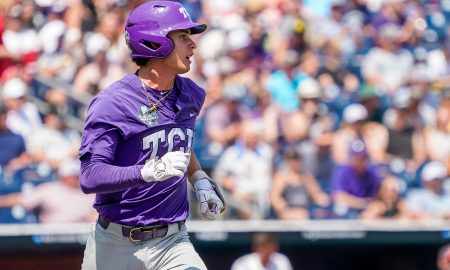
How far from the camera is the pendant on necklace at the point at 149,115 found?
14.9 feet

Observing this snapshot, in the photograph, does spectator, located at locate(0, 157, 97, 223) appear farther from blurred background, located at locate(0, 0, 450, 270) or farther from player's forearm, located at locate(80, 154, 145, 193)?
player's forearm, located at locate(80, 154, 145, 193)

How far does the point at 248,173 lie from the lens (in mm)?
9016

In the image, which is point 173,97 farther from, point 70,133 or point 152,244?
point 70,133

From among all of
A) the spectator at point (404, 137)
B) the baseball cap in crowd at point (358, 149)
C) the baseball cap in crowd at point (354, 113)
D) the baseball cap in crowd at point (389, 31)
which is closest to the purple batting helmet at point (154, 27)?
the baseball cap in crowd at point (358, 149)

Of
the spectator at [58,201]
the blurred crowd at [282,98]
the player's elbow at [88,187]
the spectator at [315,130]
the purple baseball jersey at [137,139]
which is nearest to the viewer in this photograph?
the player's elbow at [88,187]

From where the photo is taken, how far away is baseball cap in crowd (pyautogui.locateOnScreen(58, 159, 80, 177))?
8.60 m

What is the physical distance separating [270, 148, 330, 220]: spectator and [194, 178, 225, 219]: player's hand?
3.93m

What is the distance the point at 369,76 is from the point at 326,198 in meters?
2.55

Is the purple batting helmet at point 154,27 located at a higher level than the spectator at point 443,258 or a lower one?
higher

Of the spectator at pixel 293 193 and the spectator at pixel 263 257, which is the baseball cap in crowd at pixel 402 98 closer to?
the spectator at pixel 293 193

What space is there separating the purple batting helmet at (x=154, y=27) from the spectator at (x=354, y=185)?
4.53 metres

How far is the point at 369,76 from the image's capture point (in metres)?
11.0

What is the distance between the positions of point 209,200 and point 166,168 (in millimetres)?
666

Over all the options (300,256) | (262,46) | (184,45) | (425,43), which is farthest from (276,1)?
(184,45)
